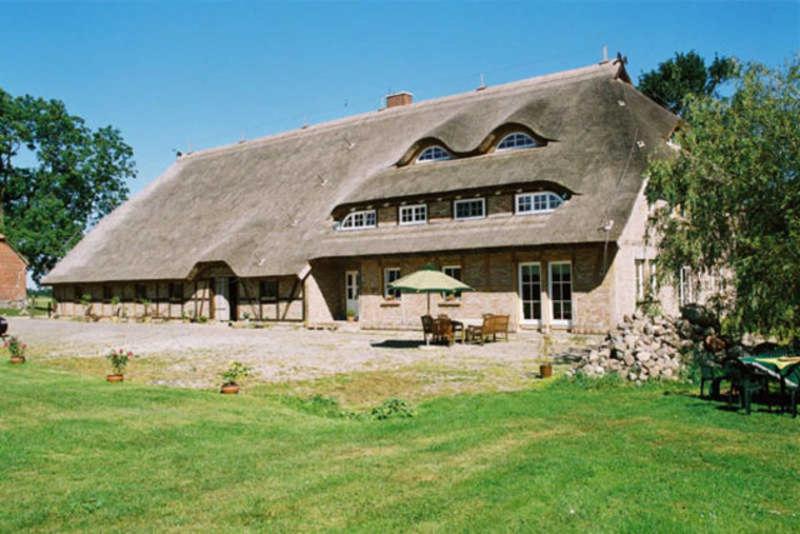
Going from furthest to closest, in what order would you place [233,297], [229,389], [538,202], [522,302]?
[233,297] < [538,202] < [522,302] < [229,389]

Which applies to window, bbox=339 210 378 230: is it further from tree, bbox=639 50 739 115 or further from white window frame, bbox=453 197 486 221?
tree, bbox=639 50 739 115

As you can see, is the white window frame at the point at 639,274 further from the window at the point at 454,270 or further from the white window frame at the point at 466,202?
the window at the point at 454,270

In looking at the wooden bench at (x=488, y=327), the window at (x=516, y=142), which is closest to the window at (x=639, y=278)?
the wooden bench at (x=488, y=327)

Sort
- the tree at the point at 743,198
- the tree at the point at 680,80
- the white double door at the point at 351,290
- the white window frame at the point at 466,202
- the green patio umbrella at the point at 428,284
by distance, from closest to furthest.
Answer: the tree at the point at 743,198 < the green patio umbrella at the point at 428,284 < the white window frame at the point at 466,202 < the white double door at the point at 351,290 < the tree at the point at 680,80

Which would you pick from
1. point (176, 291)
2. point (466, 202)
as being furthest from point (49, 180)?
point (466, 202)

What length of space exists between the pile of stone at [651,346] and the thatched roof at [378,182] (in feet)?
22.3

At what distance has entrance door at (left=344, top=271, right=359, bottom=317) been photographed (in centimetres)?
2834

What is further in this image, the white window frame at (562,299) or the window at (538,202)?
the window at (538,202)

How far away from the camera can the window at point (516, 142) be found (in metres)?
25.5

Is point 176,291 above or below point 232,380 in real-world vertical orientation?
above

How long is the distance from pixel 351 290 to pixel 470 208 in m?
6.73

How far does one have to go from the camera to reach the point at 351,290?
28656 millimetres

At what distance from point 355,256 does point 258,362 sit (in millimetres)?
10096

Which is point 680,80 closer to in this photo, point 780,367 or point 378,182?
point 378,182
